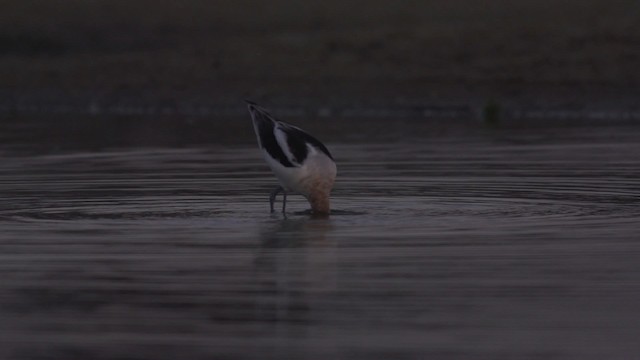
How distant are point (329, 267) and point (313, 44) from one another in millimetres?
28991

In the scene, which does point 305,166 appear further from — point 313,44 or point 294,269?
point 313,44

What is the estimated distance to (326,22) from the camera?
45.1 meters

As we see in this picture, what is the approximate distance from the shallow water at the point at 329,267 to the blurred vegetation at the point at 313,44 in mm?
17210

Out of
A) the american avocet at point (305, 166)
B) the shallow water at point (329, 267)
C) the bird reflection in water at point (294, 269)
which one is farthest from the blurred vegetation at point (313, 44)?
the bird reflection in water at point (294, 269)

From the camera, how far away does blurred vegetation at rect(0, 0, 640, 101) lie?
37.7m

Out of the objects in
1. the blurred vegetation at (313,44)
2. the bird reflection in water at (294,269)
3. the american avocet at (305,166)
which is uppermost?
the blurred vegetation at (313,44)

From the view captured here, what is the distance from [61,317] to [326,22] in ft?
116

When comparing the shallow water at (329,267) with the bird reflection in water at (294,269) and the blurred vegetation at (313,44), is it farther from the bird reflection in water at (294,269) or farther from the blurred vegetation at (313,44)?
the blurred vegetation at (313,44)

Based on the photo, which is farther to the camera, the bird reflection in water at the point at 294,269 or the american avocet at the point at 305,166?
the american avocet at the point at 305,166

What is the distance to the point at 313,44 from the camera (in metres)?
40.8

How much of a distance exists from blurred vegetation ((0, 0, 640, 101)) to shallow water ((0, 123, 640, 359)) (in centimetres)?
1721

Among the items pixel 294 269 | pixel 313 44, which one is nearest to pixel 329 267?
pixel 294 269

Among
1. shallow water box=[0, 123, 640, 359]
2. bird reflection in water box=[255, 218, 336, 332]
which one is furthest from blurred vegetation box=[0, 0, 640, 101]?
bird reflection in water box=[255, 218, 336, 332]

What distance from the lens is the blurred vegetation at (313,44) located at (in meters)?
37.7
